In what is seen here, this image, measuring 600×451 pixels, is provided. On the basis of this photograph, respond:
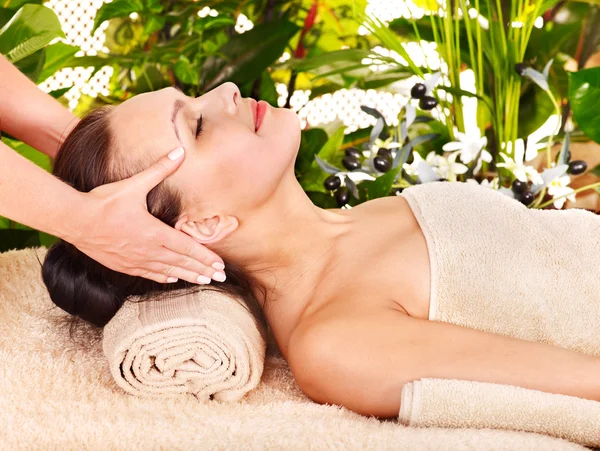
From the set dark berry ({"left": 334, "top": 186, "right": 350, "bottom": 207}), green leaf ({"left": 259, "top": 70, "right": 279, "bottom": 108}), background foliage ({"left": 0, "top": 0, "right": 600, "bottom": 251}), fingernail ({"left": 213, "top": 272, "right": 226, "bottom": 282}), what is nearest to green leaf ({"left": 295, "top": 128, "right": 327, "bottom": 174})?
background foliage ({"left": 0, "top": 0, "right": 600, "bottom": 251})

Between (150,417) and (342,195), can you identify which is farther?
(342,195)

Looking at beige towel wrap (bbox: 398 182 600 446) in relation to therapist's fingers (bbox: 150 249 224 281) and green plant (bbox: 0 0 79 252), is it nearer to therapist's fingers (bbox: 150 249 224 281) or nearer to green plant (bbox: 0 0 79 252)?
therapist's fingers (bbox: 150 249 224 281)

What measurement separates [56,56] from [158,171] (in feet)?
2.92

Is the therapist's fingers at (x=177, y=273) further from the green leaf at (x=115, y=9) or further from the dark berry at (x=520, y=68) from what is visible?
the dark berry at (x=520, y=68)

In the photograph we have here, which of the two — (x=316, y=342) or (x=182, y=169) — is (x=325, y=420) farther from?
(x=182, y=169)

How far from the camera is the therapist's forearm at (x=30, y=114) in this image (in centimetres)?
141

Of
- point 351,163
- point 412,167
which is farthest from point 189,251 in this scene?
point 412,167

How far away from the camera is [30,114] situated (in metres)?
1.44

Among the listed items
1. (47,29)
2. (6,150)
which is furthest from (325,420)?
(47,29)

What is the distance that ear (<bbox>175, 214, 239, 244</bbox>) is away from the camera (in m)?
1.21

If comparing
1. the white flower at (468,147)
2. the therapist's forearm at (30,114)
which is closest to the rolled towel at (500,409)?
the white flower at (468,147)

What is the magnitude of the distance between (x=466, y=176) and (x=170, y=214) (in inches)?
34.8

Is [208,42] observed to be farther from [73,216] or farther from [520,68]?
[73,216]

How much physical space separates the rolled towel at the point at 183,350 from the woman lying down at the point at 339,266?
3.4 inches
